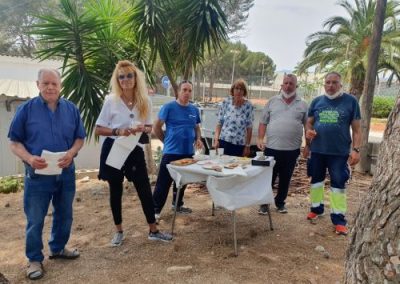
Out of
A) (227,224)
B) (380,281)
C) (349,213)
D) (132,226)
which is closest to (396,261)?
(380,281)

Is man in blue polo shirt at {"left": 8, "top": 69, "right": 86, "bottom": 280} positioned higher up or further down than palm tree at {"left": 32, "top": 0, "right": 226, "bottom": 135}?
further down

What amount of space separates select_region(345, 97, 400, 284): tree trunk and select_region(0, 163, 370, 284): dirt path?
1.40 metres

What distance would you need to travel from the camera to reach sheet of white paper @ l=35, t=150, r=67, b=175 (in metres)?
2.75

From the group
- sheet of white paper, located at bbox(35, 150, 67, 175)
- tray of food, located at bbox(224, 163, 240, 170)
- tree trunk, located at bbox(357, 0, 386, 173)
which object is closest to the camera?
sheet of white paper, located at bbox(35, 150, 67, 175)

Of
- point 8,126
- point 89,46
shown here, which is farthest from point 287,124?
point 8,126

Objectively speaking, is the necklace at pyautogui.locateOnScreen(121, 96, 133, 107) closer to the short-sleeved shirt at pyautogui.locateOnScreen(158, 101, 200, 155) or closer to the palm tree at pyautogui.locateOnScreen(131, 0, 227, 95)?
the short-sleeved shirt at pyautogui.locateOnScreen(158, 101, 200, 155)

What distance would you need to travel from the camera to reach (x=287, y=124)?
4.15 meters

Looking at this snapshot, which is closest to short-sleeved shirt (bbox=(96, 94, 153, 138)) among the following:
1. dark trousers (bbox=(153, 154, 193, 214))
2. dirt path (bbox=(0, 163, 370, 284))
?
dark trousers (bbox=(153, 154, 193, 214))

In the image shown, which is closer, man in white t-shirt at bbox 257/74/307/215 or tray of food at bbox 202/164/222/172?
tray of food at bbox 202/164/222/172

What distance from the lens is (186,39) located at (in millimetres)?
5234

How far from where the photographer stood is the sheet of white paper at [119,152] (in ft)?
10.5

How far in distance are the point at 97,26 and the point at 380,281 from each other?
4730mm

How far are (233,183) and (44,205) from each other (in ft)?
5.27

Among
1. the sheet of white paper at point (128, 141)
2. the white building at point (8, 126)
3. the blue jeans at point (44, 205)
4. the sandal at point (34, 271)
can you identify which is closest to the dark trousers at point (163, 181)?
the sheet of white paper at point (128, 141)
